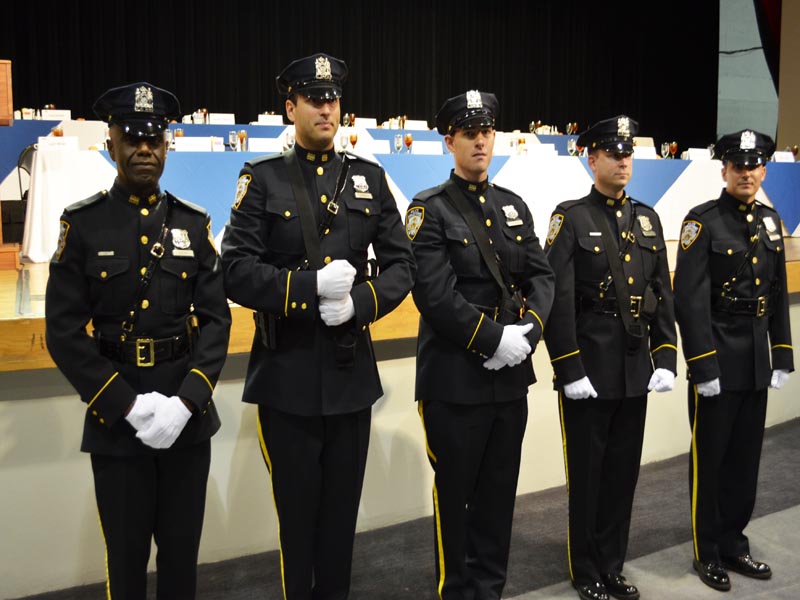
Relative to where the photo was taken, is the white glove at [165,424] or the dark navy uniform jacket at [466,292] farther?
the dark navy uniform jacket at [466,292]

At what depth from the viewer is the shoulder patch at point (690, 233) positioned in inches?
102

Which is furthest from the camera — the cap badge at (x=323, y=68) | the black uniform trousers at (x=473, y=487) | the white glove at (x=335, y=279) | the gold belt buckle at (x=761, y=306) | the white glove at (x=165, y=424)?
the gold belt buckle at (x=761, y=306)

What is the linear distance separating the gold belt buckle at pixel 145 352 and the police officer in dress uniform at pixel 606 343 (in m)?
1.17

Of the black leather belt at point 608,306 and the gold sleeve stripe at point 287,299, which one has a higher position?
the gold sleeve stripe at point 287,299

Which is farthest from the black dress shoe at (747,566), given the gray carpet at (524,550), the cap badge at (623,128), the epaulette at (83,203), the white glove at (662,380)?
the epaulette at (83,203)

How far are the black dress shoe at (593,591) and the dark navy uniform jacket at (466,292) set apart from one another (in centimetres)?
72

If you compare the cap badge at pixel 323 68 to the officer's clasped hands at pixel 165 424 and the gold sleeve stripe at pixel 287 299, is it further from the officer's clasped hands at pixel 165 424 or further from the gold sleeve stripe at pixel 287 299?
the officer's clasped hands at pixel 165 424

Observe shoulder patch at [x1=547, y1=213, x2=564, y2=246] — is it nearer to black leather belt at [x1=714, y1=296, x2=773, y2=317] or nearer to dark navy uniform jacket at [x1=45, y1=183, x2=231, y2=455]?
black leather belt at [x1=714, y1=296, x2=773, y2=317]

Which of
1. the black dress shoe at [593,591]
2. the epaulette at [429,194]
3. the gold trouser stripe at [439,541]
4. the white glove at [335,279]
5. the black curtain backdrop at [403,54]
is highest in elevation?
the black curtain backdrop at [403,54]

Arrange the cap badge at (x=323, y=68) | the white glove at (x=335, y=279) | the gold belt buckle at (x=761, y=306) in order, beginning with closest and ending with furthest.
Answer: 1. the white glove at (x=335, y=279)
2. the cap badge at (x=323, y=68)
3. the gold belt buckle at (x=761, y=306)

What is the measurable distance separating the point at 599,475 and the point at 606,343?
421 mm

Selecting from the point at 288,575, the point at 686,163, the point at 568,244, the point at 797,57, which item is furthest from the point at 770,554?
the point at 797,57

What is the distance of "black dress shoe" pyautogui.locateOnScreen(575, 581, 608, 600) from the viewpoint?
2.51m

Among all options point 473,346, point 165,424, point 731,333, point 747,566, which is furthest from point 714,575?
point 165,424
